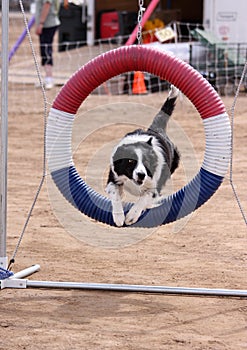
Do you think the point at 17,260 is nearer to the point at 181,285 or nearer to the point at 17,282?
the point at 17,282

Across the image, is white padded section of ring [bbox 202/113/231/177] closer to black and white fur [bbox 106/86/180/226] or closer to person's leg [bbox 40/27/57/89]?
black and white fur [bbox 106/86/180/226]

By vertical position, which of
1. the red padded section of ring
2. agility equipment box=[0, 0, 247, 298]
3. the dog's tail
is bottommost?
agility equipment box=[0, 0, 247, 298]

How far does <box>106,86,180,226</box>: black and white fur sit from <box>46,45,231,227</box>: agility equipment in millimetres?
64

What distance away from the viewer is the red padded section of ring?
15.4ft

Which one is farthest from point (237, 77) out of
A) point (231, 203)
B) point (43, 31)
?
point (231, 203)

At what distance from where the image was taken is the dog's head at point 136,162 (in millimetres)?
4777

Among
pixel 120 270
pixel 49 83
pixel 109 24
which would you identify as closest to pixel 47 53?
pixel 49 83

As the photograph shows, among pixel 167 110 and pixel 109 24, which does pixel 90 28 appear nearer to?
pixel 109 24

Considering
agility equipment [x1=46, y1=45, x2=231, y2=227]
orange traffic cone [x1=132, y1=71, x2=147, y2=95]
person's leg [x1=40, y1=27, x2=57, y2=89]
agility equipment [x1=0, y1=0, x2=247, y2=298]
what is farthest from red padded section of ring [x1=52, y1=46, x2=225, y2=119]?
person's leg [x1=40, y1=27, x2=57, y2=89]

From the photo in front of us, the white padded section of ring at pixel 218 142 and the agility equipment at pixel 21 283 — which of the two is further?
the agility equipment at pixel 21 283

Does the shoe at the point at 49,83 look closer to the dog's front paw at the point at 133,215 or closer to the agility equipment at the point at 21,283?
the agility equipment at the point at 21,283

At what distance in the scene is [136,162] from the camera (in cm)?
480

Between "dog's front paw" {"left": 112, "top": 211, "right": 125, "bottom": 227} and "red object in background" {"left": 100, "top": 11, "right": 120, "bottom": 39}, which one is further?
"red object in background" {"left": 100, "top": 11, "right": 120, "bottom": 39}

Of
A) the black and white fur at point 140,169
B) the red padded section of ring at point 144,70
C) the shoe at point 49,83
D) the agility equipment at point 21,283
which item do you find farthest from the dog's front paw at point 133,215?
the shoe at point 49,83
